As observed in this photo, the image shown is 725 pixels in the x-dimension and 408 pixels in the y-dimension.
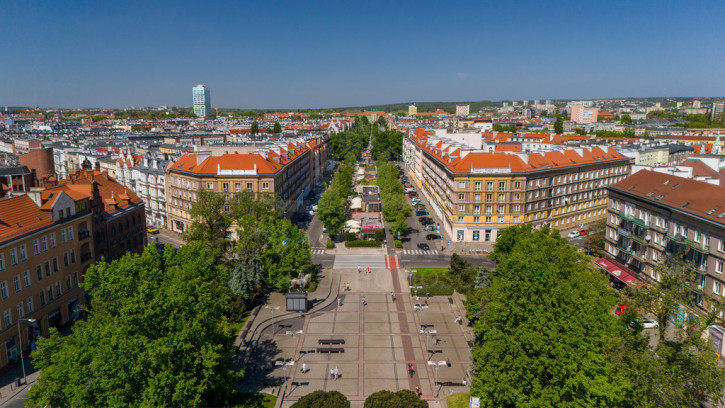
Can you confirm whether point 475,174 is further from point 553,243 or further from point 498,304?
point 498,304

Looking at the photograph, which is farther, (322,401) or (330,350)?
(330,350)

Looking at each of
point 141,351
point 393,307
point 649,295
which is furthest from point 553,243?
point 141,351

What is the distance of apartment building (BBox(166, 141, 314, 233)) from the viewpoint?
279 feet

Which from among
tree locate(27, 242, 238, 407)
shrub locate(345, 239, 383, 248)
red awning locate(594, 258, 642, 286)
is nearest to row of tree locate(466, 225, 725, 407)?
→ tree locate(27, 242, 238, 407)

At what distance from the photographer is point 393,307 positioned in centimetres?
6091

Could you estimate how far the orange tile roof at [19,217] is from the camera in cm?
4662

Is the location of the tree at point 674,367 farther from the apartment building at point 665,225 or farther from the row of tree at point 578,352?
the apartment building at point 665,225

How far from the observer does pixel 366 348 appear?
50125 millimetres

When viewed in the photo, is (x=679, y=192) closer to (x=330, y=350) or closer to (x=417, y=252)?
(x=417, y=252)

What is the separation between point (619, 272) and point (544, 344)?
4044 centimetres

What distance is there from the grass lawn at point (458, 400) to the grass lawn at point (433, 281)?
23435mm

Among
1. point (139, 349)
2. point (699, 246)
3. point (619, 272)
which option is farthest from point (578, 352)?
point (619, 272)

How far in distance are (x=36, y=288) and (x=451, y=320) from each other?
44.6 metres

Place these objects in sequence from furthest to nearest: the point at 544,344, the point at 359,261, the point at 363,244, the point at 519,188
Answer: the point at 363,244 → the point at 519,188 → the point at 359,261 → the point at 544,344
